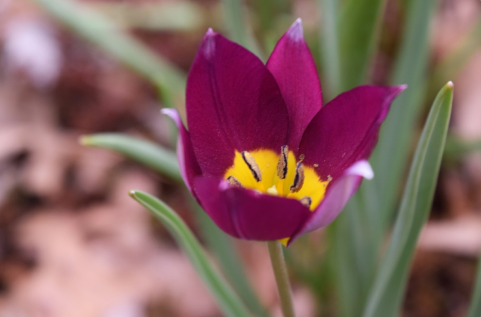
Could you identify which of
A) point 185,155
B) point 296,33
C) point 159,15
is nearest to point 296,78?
point 296,33

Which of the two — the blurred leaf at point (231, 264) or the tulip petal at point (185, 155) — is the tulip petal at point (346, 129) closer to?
the tulip petal at point (185, 155)

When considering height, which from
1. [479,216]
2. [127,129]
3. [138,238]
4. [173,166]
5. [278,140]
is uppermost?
[278,140]

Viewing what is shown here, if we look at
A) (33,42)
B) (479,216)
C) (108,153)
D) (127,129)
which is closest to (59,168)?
(108,153)

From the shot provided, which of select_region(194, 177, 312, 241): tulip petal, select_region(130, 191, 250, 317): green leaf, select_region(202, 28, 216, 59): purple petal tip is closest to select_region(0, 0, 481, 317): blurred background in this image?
select_region(130, 191, 250, 317): green leaf

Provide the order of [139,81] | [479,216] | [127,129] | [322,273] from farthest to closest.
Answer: [139,81] < [127,129] < [479,216] < [322,273]

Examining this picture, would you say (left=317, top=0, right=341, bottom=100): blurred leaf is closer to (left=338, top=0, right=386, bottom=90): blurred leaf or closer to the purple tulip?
(left=338, top=0, right=386, bottom=90): blurred leaf

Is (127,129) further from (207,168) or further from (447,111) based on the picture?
(447,111)
